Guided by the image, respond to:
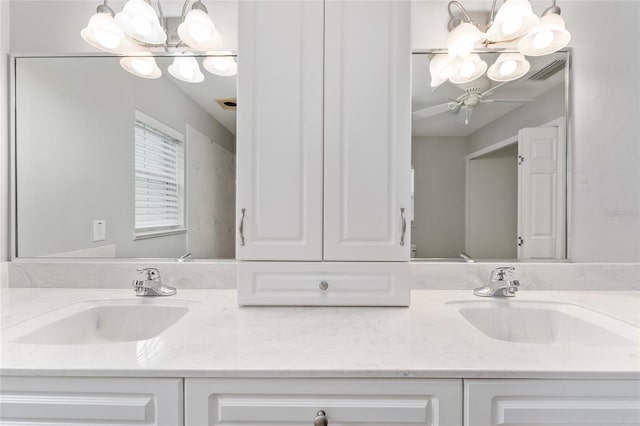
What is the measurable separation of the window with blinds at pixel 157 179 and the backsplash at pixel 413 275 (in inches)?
7.7

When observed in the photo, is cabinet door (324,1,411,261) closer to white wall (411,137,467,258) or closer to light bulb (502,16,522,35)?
white wall (411,137,467,258)

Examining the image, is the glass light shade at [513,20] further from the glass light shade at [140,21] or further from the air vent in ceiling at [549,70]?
the glass light shade at [140,21]

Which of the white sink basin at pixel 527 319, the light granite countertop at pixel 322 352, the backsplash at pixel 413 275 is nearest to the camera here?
the light granite countertop at pixel 322 352

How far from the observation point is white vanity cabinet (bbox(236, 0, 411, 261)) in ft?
3.70

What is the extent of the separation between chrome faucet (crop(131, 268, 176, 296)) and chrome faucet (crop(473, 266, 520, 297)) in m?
1.26

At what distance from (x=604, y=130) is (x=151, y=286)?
202 centimetres

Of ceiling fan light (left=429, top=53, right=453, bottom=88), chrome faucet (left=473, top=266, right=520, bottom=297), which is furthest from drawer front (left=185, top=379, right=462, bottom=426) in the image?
ceiling fan light (left=429, top=53, right=453, bottom=88)

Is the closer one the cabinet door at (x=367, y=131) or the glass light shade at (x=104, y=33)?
the cabinet door at (x=367, y=131)

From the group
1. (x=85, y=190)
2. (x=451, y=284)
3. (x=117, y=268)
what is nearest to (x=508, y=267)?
(x=451, y=284)

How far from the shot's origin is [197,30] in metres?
1.29

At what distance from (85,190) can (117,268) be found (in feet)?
1.28

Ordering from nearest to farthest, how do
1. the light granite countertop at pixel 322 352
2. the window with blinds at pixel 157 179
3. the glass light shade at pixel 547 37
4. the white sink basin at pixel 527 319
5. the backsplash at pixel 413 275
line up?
the light granite countertop at pixel 322 352 < the white sink basin at pixel 527 319 < the glass light shade at pixel 547 37 < the backsplash at pixel 413 275 < the window with blinds at pixel 157 179

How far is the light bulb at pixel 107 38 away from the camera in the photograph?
1.28 metres

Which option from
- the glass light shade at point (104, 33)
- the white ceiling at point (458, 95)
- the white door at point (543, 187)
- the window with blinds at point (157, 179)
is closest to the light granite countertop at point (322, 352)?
the white door at point (543, 187)
